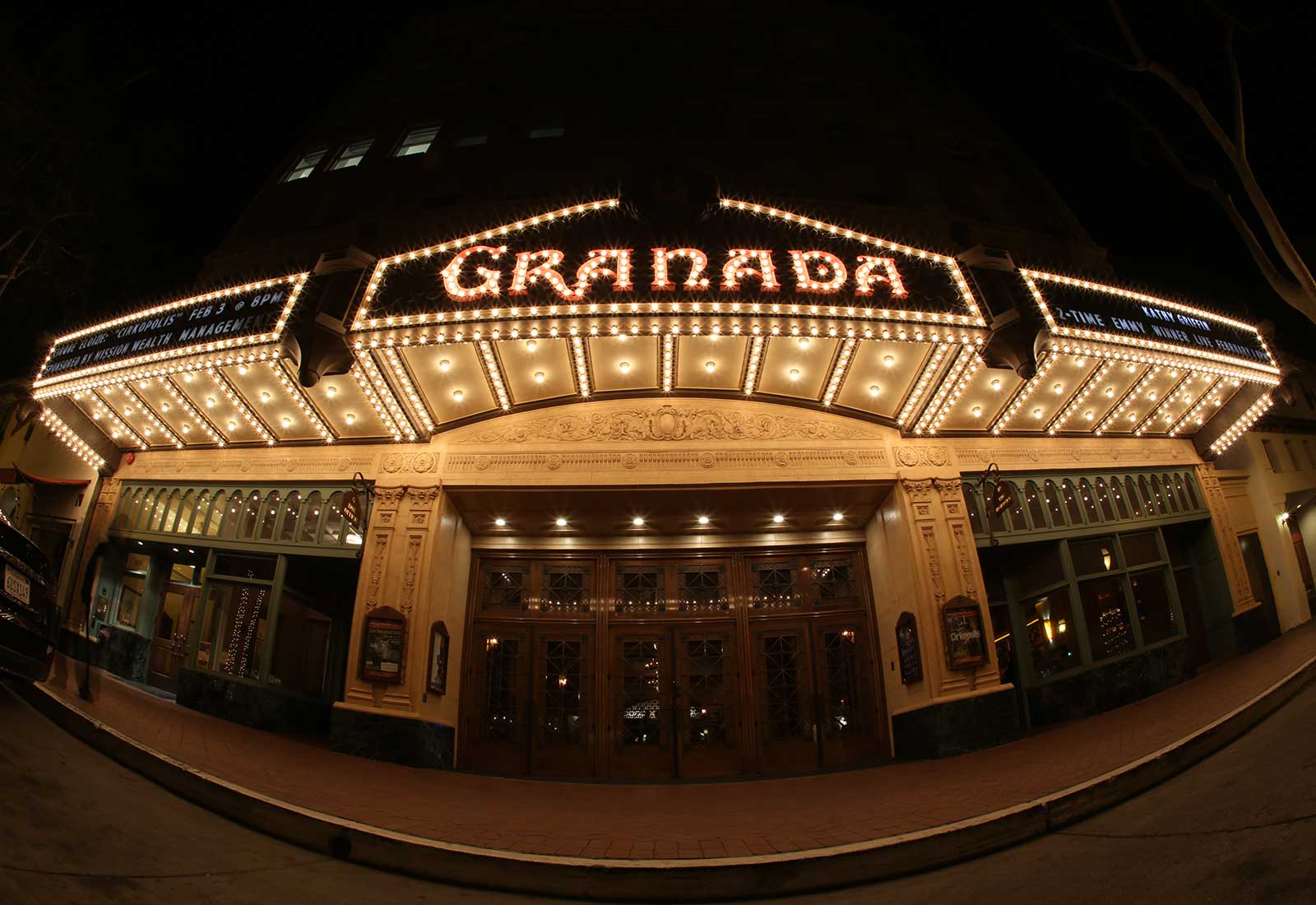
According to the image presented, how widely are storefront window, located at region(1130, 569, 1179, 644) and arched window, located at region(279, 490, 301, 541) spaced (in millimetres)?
17070

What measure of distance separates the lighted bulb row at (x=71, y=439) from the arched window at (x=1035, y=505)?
20211 millimetres

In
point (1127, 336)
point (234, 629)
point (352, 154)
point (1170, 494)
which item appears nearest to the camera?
point (1127, 336)

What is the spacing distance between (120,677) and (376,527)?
732 centimetres

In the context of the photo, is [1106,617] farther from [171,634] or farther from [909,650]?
[171,634]

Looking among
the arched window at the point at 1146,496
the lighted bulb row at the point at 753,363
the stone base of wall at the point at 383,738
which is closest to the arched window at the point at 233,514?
the stone base of wall at the point at 383,738

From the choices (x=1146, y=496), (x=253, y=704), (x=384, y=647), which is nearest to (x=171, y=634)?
(x=253, y=704)

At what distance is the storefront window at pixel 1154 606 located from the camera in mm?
11227

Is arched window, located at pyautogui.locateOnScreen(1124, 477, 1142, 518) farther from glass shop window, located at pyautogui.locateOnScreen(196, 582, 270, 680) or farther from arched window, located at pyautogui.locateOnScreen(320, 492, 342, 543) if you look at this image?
glass shop window, located at pyautogui.locateOnScreen(196, 582, 270, 680)

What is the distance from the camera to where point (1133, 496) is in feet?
Result: 39.2

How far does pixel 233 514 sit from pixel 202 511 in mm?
881

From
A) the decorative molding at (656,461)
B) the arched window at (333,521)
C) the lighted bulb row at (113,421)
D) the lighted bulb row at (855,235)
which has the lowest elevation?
the arched window at (333,521)

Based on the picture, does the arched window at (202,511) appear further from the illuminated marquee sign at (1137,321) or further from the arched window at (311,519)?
the illuminated marquee sign at (1137,321)

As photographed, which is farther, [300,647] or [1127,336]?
[300,647]

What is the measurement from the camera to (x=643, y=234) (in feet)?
28.7
